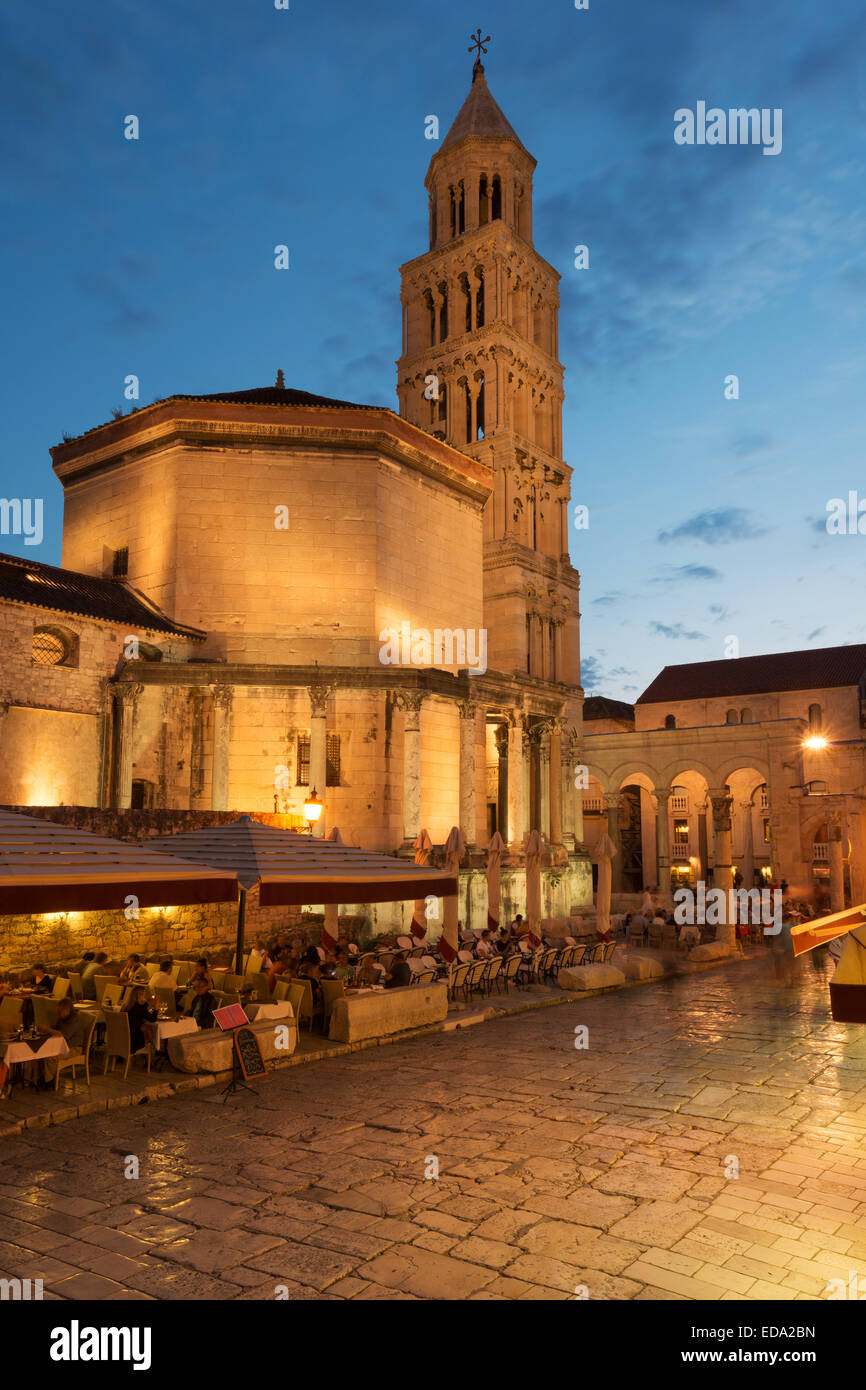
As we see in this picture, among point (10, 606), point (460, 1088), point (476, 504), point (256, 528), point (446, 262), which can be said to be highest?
point (446, 262)

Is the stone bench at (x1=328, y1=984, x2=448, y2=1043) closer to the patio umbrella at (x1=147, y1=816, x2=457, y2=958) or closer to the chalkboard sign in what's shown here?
the patio umbrella at (x1=147, y1=816, x2=457, y2=958)

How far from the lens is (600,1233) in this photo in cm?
691

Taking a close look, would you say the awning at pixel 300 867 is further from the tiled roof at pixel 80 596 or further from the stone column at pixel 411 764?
the stone column at pixel 411 764

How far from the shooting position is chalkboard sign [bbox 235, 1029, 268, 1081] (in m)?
11.4

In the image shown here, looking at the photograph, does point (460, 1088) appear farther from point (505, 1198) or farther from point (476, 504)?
point (476, 504)

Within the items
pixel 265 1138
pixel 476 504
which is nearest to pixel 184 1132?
pixel 265 1138

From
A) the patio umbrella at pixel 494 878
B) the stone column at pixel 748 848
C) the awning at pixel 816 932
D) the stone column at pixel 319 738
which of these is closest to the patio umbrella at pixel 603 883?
the patio umbrella at pixel 494 878

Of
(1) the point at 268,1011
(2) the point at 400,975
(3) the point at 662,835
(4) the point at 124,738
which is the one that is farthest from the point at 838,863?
(1) the point at 268,1011

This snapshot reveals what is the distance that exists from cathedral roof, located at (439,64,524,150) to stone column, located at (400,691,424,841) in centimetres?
3792

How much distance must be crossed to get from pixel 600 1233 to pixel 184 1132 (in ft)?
15.5

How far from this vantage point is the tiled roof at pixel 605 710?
70562 mm

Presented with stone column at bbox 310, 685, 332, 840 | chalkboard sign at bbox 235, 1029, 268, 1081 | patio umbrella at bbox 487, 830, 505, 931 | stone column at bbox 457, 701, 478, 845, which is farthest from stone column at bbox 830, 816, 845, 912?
chalkboard sign at bbox 235, 1029, 268, 1081

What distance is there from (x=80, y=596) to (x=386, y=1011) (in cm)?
1773

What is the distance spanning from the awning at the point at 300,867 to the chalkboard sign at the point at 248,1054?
1.65 meters
